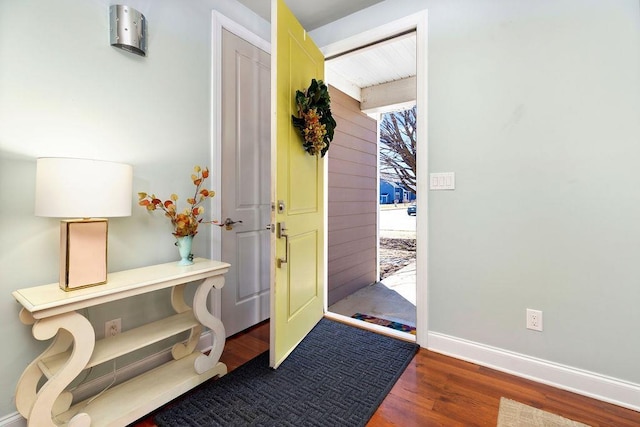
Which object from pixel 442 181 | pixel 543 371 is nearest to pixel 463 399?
pixel 543 371

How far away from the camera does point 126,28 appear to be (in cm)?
158

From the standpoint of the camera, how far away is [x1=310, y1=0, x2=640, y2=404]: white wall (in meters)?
1.53

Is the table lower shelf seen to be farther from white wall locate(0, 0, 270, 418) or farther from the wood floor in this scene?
white wall locate(0, 0, 270, 418)

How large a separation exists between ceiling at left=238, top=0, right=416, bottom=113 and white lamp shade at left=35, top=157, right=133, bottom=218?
1.85 meters

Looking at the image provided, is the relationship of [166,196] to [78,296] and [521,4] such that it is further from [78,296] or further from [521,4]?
[521,4]

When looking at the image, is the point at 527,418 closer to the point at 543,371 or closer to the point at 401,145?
the point at 543,371

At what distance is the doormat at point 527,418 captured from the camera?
54.6 inches

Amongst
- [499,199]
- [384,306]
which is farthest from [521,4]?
[384,306]

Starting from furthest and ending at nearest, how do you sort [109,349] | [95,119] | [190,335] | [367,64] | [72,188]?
[367,64] → [190,335] → [95,119] → [109,349] → [72,188]

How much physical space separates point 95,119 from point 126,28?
1.72ft

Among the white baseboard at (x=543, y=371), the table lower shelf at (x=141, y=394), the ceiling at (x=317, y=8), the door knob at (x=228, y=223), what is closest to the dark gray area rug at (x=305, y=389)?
the table lower shelf at (x=141, y=394)

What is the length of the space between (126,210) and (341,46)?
2.05m

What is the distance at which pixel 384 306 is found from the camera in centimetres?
320

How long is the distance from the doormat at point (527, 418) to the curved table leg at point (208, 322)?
4.89ft
